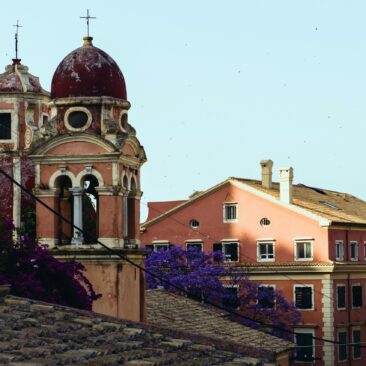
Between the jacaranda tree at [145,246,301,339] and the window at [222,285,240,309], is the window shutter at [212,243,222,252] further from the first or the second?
the window at [222,285,240,309]

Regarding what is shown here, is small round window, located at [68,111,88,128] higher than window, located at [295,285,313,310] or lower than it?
higher

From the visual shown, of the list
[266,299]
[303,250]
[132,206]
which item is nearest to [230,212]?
[303,250]

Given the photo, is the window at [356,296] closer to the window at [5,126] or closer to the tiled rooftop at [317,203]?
the tiled rooftop at [317,203]

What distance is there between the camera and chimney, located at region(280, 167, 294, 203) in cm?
6731

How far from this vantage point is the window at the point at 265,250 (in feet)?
221

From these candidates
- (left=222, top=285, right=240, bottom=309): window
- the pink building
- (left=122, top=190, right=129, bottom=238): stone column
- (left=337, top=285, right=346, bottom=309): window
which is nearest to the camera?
(left=122, top=190, right=129, bottom=238): stone column

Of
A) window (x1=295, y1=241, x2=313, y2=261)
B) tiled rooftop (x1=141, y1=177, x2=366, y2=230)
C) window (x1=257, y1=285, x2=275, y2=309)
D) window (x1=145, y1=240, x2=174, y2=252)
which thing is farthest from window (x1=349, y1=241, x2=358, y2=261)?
window (x1=145, y1=240, x2=174, y2=252)

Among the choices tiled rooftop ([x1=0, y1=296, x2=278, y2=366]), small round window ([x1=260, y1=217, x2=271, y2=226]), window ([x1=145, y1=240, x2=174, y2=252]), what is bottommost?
tiled rooftop ([x1=0, y1=296, x2=278, y2=366])

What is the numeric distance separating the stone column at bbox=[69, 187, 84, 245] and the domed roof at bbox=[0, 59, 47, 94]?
5900 mm

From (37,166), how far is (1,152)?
3.49 metres

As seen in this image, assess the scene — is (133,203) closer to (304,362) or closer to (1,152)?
(1,152)

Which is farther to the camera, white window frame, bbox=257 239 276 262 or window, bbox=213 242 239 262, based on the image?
window, bbox=213 242 239 262

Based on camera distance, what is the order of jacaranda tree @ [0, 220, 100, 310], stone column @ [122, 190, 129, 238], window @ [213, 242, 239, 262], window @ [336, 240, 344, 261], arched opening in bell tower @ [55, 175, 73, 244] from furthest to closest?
window @ [213, 242, 239, 262]
window @ [336, 240, 344, 261]
arched opening in bell tower @ [55, 175, 73, 244]
stone column @ [122, 190, 129, 238]
jacaranda tree @ [0, 220, 100, 310]

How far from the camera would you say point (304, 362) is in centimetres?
6438
